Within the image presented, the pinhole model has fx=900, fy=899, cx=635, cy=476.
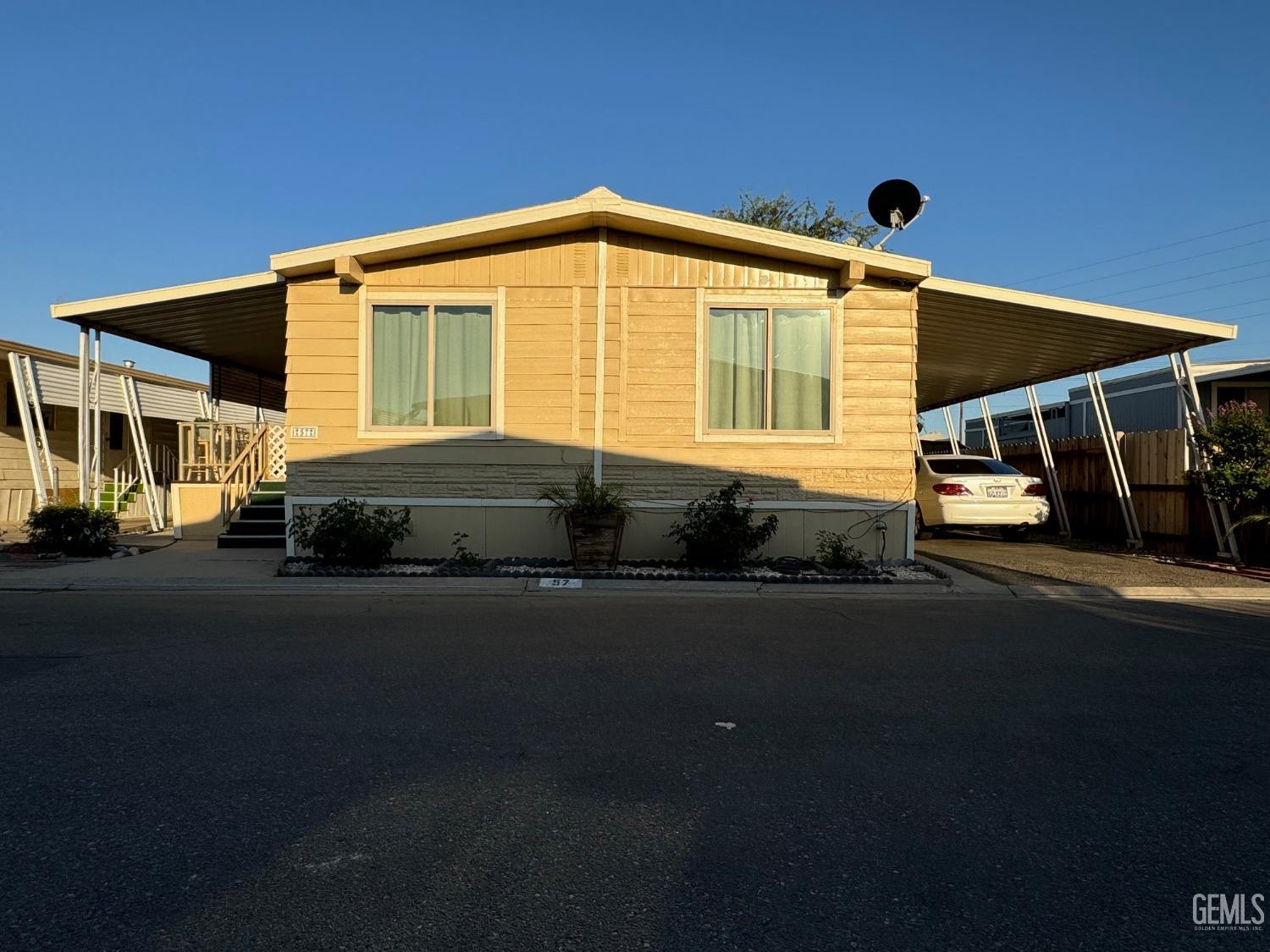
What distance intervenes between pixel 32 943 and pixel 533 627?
4930mm

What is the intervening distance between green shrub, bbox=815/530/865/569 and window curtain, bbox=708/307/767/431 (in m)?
1.61

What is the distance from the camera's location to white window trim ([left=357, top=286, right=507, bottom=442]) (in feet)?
36.5

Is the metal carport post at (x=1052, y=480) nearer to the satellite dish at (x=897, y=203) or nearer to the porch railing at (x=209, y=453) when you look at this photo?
the satellite dish at (x=897, y=203)

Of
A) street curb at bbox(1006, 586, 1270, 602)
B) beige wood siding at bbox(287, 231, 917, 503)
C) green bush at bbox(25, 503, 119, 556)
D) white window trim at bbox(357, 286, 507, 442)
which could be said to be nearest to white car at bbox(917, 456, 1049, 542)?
beige wood siding at bbox(287, 231, 917, 503)

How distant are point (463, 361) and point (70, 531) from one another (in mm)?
5728

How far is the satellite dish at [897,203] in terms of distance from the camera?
12.5 meters

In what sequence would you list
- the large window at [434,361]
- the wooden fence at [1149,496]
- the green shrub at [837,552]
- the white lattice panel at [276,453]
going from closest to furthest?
the green shrub at [837,552], the large window at [434,361], the wooden fence at [1149,496], the white lattice panel at [276,453]

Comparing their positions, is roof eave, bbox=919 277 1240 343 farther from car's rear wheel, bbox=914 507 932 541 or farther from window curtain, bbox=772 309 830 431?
car's rear wheel, bbox=914 507 932 541

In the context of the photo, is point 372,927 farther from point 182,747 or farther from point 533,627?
point 533,627

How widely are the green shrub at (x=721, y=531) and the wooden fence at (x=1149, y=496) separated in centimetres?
675

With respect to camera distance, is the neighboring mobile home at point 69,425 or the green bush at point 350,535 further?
the neighboring mobile home at point 69,425

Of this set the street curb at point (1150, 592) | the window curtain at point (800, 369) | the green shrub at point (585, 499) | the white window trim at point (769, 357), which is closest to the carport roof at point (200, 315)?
the green shrub at point (585, 499)

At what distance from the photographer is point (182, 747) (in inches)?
166

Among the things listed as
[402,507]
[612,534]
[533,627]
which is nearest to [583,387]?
[612,534]
